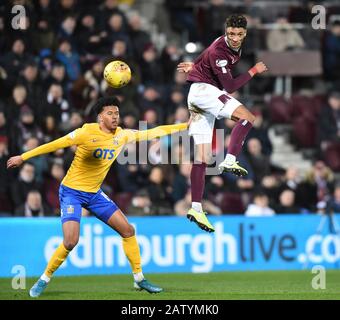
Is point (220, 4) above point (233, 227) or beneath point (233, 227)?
above

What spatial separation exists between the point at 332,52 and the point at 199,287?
9.94m

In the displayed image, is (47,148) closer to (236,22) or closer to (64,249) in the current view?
(64,249)

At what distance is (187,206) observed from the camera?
1947cm

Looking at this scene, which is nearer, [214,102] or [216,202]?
[214,102]

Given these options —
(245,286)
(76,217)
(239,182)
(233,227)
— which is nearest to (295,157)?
(239,182)

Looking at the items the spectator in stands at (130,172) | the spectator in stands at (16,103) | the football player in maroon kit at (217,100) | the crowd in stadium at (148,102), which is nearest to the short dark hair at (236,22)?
the football player in maroon kit at (217,100)

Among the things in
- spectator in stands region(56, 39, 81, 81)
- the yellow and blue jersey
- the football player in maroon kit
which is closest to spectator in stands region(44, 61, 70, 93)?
spectator in stands region(56, 39, 81, 81)

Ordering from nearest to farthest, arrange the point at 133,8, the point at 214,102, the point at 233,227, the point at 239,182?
the point at 214,102
the point at 233,227
the point at 239,182
the point at 133,8

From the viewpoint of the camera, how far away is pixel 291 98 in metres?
23.2

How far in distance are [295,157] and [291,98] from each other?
1233 mm

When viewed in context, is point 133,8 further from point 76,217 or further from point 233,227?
point 76,217

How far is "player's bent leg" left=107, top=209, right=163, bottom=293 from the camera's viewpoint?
45.9ft

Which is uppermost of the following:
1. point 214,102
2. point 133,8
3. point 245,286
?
point 133,8

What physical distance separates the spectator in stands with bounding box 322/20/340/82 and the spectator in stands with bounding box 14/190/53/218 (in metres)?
8.24
